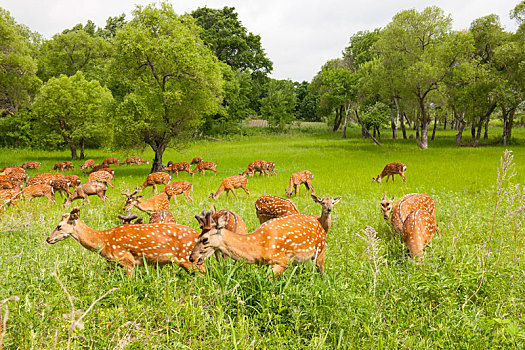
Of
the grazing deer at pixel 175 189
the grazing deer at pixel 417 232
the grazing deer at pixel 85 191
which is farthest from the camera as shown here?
the grazing deer at pixel 175 189

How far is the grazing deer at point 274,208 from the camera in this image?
23.7 feet

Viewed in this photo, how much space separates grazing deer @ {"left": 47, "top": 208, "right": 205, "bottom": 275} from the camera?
4.59 metres

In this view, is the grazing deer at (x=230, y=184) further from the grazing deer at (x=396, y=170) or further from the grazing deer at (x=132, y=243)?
the grazing deer at (x=132, y=243)

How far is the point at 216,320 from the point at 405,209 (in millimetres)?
5071

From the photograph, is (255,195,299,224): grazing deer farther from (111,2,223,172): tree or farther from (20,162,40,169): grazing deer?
(20,162,40,169): grazing deer

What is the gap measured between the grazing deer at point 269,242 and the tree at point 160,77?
55.4ft

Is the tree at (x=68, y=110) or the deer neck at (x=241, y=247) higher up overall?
the tree at (x=68, y=110)

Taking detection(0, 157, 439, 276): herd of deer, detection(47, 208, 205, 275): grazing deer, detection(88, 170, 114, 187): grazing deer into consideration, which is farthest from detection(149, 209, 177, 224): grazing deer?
detection(88, 170, 114, 187): grazing deer

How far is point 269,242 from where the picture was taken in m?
4.36

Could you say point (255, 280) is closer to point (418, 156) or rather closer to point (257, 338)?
point (257, 338)

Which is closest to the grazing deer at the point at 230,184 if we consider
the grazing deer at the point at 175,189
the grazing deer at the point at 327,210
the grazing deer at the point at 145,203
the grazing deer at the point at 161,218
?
the grazing deer at the point at 175,189

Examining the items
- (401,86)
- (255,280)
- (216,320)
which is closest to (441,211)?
(255,280)

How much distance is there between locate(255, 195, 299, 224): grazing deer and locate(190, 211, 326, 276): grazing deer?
2117mm

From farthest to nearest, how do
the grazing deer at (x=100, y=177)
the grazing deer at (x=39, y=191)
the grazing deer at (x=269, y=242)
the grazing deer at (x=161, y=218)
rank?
the grazing deer at (x=100, y=177) → the grazing deer at (x=39, y=191) → the grazing deer at (x=161, y=218) → the grazing deer at (x=269, y=242)
